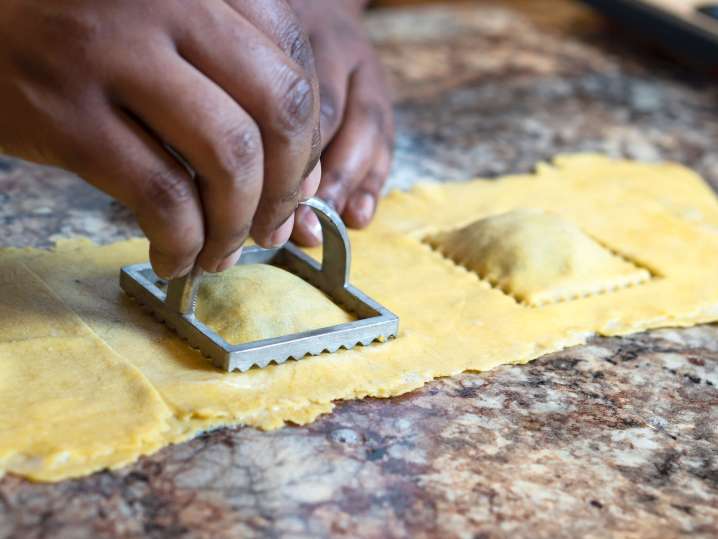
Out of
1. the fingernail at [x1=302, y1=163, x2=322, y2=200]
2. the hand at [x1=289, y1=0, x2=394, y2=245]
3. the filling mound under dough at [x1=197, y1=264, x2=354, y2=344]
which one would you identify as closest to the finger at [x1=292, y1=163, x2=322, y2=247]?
the hand at [x1=289, y1=0, x2=394, y2=245]

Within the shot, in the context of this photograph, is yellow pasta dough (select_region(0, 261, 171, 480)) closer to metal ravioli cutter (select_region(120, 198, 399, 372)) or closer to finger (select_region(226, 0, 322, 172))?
metal ravioli cutter (select_region(120, 198, 399, 372))

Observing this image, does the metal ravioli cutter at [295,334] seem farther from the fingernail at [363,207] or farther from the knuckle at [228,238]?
the fingernail at [363,207]

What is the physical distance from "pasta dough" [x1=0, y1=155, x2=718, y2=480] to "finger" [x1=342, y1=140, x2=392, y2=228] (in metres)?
0.02

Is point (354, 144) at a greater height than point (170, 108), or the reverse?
point (170, 108)

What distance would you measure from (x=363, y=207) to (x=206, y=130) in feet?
2.20

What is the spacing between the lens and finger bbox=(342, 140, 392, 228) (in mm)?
1550

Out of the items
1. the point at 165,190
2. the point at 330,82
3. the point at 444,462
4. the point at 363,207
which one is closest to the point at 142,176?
the point at 165,190

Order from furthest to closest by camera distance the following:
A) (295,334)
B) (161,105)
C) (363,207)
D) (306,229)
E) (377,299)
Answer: (363,207)
(306,229)
(377,299)
(295,334)
(161,105)

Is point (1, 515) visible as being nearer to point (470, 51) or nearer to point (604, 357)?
point (604, 357)

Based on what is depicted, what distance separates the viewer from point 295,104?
0.96 meters

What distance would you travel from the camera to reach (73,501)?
0.88m

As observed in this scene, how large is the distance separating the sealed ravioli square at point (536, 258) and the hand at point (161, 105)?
1.70 ft

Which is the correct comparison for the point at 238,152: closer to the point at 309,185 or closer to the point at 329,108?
the point at 309,185

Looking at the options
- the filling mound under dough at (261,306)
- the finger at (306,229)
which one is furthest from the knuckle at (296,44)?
the finger at (306,229)
